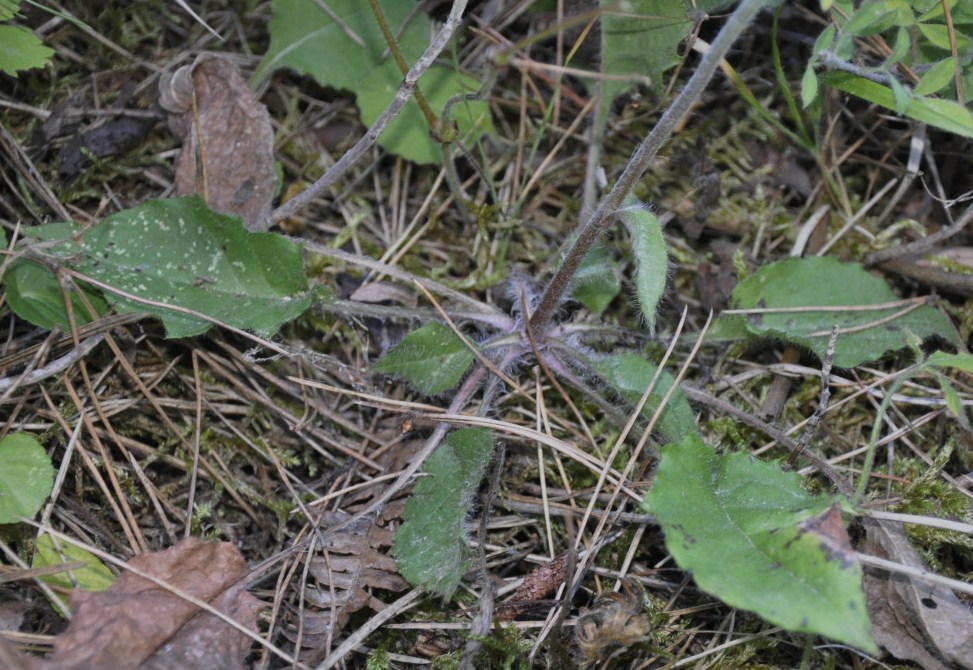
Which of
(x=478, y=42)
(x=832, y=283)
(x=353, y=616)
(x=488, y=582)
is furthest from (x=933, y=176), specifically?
(x=353, y=616)

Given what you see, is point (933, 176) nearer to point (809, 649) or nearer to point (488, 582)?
point (809, 649)

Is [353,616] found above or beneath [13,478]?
beneath

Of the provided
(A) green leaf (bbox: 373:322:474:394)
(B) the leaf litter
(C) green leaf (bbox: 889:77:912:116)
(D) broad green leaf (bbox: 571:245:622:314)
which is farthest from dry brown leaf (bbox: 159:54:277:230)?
(C) green leaf (bbox: 889:77:912:116)

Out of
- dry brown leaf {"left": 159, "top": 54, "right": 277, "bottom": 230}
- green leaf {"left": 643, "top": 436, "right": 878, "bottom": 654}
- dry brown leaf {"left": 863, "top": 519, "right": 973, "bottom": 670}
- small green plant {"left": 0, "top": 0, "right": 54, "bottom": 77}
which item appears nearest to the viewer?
green leaf {"left": 643, "top": 436, "right": 878, "bottom": 654}

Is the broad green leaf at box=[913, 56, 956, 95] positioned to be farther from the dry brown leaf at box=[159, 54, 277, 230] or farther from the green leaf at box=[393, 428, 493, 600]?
the dry brown leaf at box=[159, 54, 277, 230]

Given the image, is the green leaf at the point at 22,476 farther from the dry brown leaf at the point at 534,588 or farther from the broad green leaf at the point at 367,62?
the broad green leaf at the point at 367,62

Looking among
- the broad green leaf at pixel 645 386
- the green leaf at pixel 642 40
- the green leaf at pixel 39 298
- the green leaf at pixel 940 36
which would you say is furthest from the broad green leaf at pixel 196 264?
the green leaf at pixel 940 36

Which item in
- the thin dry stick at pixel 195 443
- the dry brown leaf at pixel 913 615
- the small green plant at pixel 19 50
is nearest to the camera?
the dry brown leaf at pixel 913 615
